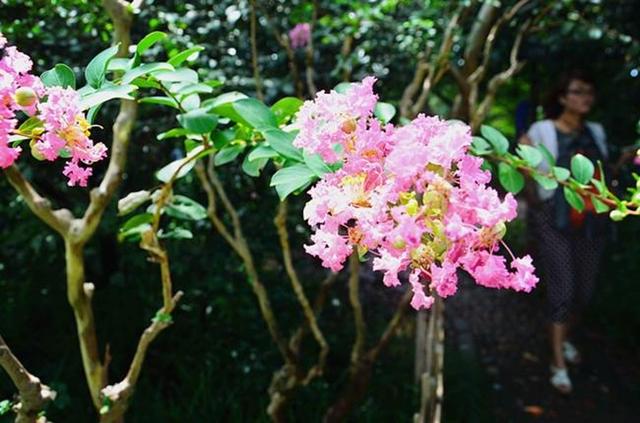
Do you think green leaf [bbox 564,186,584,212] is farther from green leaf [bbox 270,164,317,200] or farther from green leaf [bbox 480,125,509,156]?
green leaf [bbox 270,164,317,200]

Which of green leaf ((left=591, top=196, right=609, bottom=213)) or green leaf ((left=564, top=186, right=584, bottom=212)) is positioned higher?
green leaf ((left=591, top=196, right=609, bottom=213))

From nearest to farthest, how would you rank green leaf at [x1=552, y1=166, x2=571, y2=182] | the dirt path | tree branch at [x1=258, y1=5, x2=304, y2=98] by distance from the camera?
1. green leaf at [x1=552, y1=166, x2=571, y2=182]
2. tree branch at [x1=258, y1=5, x2=304, y2=98]
3. the dirt path

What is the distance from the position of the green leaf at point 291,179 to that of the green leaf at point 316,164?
12mm

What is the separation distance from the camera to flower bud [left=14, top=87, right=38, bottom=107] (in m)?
0.84

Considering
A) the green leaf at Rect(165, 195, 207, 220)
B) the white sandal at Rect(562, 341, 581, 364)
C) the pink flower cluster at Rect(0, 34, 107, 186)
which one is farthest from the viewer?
the white sandal at Rect(562, 341, 581, 364)

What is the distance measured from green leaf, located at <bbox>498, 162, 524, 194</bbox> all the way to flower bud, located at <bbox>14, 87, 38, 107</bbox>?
939mm

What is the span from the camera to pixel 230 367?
2705 millimetres

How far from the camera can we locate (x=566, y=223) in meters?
2.87

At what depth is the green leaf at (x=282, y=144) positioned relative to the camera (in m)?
0.99

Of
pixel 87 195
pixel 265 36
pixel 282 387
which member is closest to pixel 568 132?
pixel 265 36

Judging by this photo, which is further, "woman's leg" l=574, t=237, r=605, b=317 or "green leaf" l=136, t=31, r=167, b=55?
"woman's leg" l=574, t=237, r=605, b=317

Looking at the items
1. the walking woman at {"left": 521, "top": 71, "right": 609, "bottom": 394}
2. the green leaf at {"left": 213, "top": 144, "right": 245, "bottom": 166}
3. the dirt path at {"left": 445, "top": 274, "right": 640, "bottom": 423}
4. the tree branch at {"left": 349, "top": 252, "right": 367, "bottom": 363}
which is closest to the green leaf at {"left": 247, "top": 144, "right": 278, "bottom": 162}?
the green leaf at {"left": 213, "top": 144, "right": 245, "bottom": 166}

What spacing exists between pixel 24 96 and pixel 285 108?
0.43 metres

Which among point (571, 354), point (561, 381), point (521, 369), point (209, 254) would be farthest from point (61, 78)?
point (571, 354)
